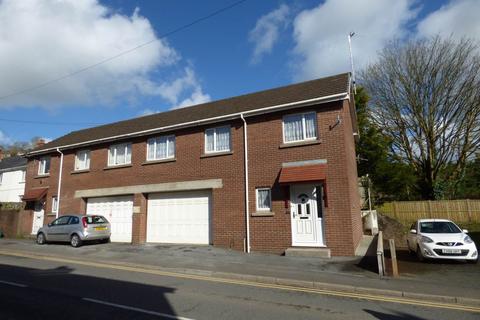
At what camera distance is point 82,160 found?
20688 millimetres

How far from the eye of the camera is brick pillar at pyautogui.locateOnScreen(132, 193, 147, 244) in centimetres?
1706

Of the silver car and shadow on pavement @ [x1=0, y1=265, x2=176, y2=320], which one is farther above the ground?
the silver car

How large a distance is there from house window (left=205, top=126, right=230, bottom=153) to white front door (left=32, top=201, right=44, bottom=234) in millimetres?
12825

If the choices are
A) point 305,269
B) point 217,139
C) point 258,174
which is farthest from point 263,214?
point 217,139

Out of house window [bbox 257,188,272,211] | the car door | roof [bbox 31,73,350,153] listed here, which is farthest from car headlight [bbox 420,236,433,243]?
the car door

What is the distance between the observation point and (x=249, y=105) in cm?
1633

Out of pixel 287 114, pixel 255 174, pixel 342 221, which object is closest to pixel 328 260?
pixel 342 221

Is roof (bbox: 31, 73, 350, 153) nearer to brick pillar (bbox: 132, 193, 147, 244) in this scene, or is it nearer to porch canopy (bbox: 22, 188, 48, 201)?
porch canopy (bbox: 22, 188, 48, 201)

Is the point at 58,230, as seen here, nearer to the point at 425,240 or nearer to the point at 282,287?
the point at 282,287

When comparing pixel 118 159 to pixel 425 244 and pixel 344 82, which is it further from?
pixel 425 244

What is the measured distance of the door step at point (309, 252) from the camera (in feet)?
41.2

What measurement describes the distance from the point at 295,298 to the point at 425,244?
6.95 meters

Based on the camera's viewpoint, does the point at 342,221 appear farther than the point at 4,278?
Yes

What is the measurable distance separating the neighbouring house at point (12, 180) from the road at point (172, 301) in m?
25.9
